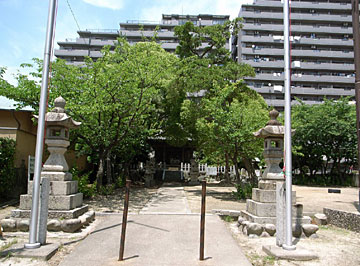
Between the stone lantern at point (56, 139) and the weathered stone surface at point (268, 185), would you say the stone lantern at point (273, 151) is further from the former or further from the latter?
the stone lantern at point (56, 139)

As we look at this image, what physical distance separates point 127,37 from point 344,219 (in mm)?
51358

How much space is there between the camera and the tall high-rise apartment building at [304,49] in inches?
1826

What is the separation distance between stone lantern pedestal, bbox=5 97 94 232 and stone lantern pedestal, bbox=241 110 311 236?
4.06 m

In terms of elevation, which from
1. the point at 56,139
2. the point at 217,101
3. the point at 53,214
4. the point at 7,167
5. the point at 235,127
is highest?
the point at 217,101

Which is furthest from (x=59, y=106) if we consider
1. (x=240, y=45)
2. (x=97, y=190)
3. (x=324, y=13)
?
(x=324, y=13)

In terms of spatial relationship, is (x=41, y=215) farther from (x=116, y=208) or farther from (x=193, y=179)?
(x=193, y=179)

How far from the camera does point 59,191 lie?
20.8 ft

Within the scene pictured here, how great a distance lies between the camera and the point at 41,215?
4938mm

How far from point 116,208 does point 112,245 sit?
4.35m

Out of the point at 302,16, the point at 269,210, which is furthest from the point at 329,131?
the point at 302,16

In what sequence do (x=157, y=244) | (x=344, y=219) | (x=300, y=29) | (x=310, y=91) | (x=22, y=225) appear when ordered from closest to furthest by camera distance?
(x=157, y=244), (x=22, y=225), (x=344, y=219), (x=310, y=91), (x=300, y=29)

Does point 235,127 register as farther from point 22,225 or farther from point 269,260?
point 22,225

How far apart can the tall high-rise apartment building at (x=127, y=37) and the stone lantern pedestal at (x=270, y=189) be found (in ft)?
157

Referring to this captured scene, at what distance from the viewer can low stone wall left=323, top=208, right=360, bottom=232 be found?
22.6ft
